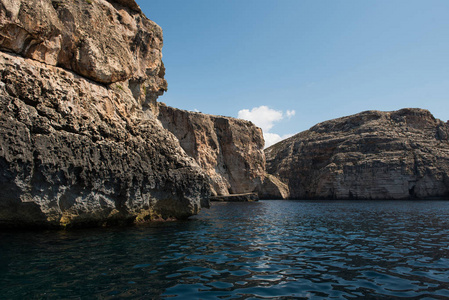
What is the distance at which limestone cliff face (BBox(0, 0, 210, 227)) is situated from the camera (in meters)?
12.6

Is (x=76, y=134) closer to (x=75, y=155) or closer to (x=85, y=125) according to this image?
(x=85, y=125)

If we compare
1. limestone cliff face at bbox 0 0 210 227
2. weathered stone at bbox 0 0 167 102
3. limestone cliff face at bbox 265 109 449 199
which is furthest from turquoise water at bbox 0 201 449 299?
limestone cliff face at bbox 265 109 449 199

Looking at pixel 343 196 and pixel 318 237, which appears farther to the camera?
pixel 343 196

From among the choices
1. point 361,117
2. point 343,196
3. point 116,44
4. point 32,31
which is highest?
point 361,117

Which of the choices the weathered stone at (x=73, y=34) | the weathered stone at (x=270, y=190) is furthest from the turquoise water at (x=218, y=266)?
the weathered stone at (x=270, y=190)

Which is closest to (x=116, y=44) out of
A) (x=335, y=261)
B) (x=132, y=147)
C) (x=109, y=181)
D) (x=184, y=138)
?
(x=132, y=147)

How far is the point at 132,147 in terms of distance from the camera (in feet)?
57.8

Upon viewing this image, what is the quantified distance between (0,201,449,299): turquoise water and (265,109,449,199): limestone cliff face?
68159 mm

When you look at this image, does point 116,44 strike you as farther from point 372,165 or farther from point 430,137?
point 430,137

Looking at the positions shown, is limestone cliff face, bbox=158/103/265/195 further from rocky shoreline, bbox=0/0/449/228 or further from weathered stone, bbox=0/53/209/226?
weathered stone, bbox=0/53/209/226

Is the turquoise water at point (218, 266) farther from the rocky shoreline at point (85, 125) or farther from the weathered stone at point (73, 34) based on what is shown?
the weathered stone at point (73, 34)

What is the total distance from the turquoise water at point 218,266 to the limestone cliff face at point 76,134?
2.02 meters

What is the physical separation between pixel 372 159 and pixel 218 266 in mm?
80037

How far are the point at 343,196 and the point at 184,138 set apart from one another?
157 ft
